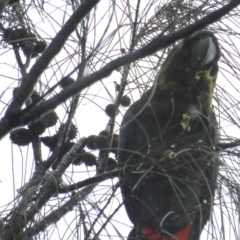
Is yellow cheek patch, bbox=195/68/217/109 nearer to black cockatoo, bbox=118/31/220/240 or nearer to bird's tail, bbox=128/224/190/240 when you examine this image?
black cockatoo, bbox=118/31/220/240

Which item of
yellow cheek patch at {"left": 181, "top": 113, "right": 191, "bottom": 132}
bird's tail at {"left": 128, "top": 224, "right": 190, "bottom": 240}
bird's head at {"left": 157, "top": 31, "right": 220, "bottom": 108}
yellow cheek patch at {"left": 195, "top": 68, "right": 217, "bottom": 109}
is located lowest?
bird's tail at {"left": 128, "top": 224, "right": 190, "bottom": 240}

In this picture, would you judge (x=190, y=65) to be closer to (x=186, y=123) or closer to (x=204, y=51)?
(x=204, y=51)

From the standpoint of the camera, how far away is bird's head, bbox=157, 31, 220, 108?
99.3 inches

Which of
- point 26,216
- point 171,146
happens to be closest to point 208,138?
point 171,146

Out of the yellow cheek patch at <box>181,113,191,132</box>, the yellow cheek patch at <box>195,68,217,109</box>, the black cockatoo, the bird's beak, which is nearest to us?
the black cockatoo

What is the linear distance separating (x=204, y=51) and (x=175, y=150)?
1.06 m

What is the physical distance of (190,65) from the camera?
2.78m

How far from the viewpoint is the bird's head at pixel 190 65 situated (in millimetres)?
2523

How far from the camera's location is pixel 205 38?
2.58 metres

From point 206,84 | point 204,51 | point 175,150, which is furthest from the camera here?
point 204,51

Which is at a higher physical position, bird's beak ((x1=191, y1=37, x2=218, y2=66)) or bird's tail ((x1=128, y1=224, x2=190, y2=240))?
bird's beak ((x1=191, y1=37, x2=218, y2=66))

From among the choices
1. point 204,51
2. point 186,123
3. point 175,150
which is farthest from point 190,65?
point 175,150

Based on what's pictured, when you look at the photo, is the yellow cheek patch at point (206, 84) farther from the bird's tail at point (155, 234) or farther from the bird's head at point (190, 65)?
the bird's tail at point (155, 234)

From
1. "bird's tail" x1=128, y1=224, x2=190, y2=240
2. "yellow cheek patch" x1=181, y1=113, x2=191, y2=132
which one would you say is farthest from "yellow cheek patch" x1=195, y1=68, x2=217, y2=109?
"bird's tail" x1=128, y1=224, x2=190, y2=240
